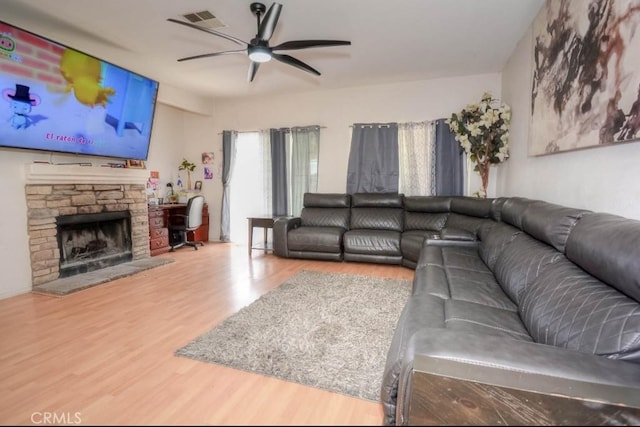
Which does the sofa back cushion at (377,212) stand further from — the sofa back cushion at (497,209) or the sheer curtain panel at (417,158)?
Answer: the sofa back cushion at (497,209)

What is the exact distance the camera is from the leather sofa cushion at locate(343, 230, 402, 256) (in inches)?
157

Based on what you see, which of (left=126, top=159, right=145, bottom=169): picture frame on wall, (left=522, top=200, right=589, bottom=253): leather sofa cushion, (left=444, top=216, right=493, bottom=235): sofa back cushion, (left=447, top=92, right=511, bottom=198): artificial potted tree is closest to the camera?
(left=522, top=200, right=589, bottom=253): leather sofa cushion

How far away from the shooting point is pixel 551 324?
4.28 ft

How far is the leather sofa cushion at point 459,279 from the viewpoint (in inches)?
74.0

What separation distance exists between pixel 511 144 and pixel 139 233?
16.2 ft

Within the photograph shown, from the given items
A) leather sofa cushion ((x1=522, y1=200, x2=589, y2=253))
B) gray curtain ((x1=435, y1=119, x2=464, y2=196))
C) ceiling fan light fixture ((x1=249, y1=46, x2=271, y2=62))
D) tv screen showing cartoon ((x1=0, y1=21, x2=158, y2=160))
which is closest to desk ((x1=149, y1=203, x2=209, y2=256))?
tv screen showing cartoon ((x1=0, y1=21, x2=158, y2=160))

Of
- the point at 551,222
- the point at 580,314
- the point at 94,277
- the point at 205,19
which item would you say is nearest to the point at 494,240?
the point at 551,222

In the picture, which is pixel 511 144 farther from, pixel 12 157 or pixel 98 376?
pixel 12 157

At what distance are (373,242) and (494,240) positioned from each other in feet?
5.48

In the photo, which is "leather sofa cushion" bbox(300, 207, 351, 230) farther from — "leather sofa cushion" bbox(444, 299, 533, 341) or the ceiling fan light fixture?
"leather sofa cushion" bbox(444, 299, 533, 341)

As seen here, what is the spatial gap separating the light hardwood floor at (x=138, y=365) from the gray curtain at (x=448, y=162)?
1.65m

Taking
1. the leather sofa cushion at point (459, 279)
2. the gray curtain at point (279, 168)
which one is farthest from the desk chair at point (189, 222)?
the leather sofa cushion at point (459, 279)

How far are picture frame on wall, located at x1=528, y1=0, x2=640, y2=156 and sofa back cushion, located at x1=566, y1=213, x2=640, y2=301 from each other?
0.46 meters

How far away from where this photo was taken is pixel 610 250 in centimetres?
116
